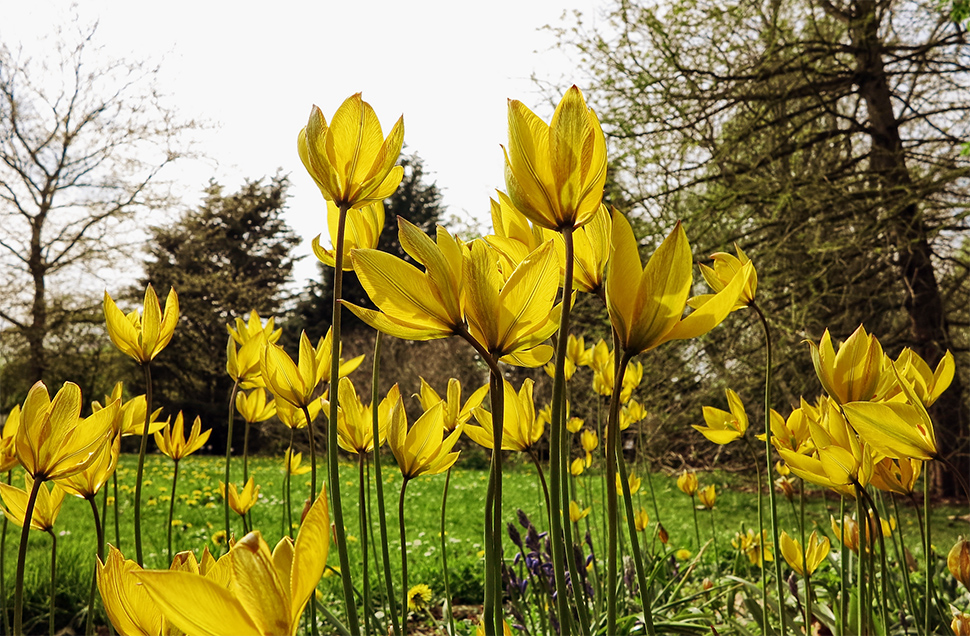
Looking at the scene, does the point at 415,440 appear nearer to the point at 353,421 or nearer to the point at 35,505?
the point at 353,421

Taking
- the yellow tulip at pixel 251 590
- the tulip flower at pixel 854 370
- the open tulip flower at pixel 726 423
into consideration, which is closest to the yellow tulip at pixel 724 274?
the tulip flower at pixel 854 370

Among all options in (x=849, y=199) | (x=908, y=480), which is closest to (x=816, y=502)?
(x=849, y=199)

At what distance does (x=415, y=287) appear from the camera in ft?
1.99

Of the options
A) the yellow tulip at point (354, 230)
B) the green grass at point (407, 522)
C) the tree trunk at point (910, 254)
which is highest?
the tree trunk at point (910, 254)

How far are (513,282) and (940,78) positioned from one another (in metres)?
8.78

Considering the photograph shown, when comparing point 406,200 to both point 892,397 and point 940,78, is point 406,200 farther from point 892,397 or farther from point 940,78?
point 892,397

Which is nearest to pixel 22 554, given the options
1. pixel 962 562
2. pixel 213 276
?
pixel 962 562

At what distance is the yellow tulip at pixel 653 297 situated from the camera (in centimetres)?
57

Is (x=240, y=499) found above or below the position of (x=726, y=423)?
below

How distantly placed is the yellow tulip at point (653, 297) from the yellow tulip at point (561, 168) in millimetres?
53

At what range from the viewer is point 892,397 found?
98 cm

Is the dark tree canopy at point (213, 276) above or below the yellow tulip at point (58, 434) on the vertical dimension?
above

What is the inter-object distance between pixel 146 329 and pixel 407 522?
5.68 metres

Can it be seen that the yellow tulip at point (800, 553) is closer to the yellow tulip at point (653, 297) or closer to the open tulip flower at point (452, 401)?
the open tulip flower at point (452, 401)
